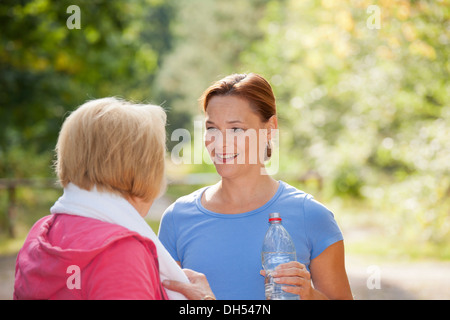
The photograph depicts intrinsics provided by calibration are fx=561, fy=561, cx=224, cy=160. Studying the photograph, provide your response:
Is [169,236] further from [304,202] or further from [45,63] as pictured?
[45,63]

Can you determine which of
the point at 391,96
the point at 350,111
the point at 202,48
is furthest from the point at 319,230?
the point at 202,48

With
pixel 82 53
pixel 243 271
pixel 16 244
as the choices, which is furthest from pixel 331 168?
pixel 243 271

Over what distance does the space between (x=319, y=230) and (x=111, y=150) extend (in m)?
0.99

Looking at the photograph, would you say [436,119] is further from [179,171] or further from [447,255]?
[179,171]

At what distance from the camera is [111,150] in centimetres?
180

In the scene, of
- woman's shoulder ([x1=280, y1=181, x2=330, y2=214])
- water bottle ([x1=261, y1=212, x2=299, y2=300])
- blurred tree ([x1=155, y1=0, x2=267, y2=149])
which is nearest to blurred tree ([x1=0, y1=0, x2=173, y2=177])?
woman's shoulder ([x1=280, y1=181, x2=330, y2=214])

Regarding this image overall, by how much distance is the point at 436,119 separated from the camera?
9.69 m

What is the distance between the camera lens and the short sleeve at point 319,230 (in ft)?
7.62

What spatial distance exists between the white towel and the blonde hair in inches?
1.1

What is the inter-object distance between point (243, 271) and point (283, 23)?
18549 mm

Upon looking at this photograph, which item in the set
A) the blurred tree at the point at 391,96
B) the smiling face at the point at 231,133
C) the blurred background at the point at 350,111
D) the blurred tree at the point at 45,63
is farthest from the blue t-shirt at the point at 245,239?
the blurred tree at the point at 391,96

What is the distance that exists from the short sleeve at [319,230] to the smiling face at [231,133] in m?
0.38

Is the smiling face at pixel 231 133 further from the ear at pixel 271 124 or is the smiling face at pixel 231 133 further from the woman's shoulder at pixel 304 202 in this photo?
the woman's shoulder at pixel 304 202

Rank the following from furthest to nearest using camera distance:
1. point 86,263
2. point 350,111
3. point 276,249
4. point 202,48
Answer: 1. point 202,48
2. point 350,111
3. point 276,249
4. point 86,263
